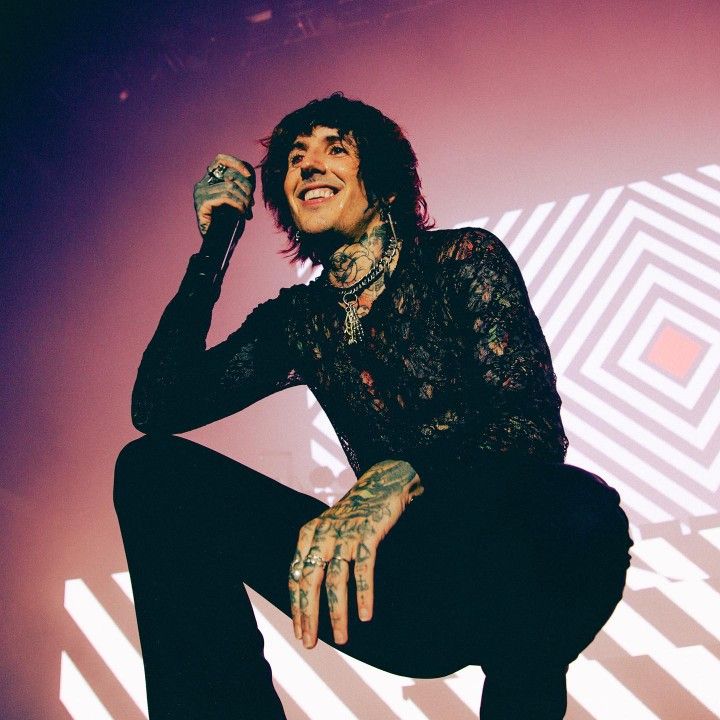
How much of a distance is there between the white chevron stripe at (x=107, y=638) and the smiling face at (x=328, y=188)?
269 centimetres

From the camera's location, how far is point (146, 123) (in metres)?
3.86

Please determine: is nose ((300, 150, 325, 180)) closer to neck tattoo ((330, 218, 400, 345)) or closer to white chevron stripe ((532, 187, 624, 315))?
neck tattoo ((330, 218, 400, 345))

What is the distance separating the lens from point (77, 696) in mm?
3000

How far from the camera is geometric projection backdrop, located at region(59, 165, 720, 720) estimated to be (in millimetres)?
2512

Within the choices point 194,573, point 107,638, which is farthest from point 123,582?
point 194,573

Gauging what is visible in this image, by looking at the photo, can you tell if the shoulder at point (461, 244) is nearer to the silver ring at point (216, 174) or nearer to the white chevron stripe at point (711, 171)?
the silver ring at point (216, 174)

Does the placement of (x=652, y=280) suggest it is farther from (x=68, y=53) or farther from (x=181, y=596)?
(x=68, y=53)

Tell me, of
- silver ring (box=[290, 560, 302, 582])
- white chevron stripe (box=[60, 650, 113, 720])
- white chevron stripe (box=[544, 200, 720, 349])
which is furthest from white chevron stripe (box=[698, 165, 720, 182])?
white chevron stripe (box=[60, 650, 113, 720])

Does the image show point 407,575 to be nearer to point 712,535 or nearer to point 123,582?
point 712,535

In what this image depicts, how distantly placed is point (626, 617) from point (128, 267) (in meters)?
3.33

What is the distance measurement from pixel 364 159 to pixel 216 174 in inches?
15.3

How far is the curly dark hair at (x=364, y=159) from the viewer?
1289 mm

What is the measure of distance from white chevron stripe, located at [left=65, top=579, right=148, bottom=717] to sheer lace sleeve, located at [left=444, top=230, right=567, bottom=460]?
2851mm

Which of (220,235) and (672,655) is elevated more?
(220,235)
